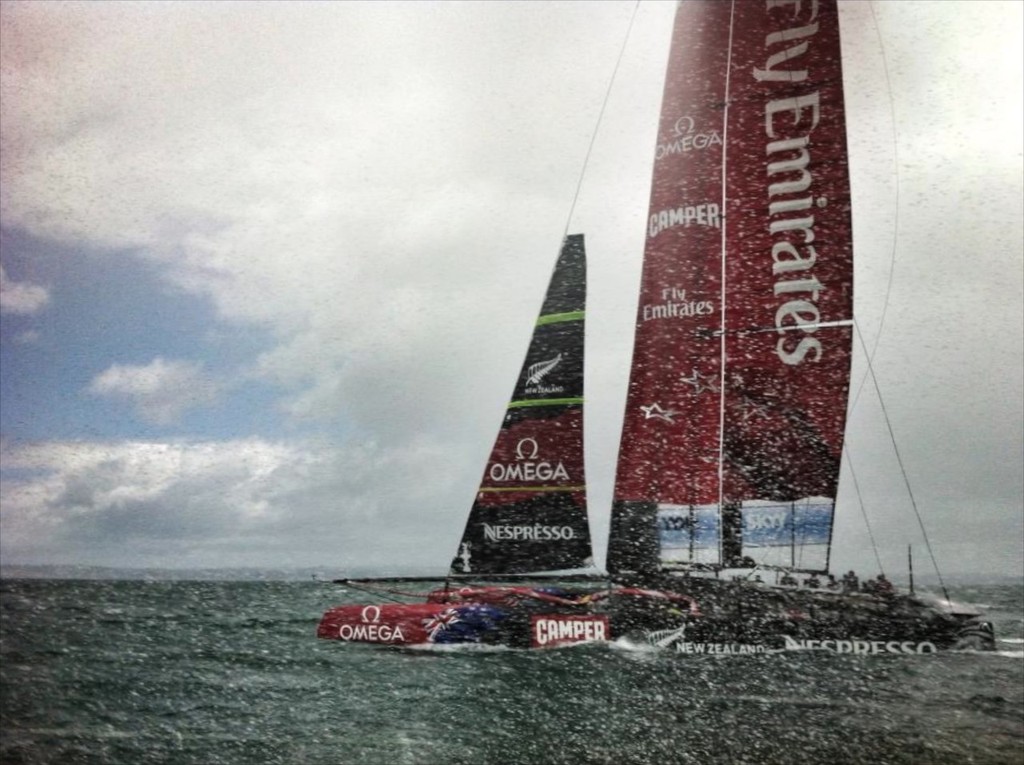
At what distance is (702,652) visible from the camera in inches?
238

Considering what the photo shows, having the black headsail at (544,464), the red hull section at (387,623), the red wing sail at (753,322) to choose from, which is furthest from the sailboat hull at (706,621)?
the black headsail at (544,464)

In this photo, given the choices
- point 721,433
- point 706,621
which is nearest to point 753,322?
point 721,433

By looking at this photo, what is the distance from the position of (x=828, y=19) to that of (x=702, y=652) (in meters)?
5.14

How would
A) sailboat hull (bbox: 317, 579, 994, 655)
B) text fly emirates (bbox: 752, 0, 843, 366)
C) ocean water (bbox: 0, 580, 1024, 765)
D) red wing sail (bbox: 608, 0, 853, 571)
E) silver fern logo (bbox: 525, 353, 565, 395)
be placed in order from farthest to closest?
silver fern logo (bbox: 525, 353, 565, 395), text fly emirates (bbox: 752, 0, 843, 366), red wing sail (bbox: 608, 0, 853, 571), sailboat hull (bbox: 317, 579, 994, 655), ocean water (bbox: 0, 580, 1024, 765)

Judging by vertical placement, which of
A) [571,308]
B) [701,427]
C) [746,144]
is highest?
[746,144]

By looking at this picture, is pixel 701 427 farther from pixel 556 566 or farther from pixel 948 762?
pixel 948 762

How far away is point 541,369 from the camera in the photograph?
7.72m

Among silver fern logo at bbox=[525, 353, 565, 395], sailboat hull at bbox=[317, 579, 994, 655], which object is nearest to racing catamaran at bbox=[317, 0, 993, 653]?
sailboat hull at bbox=[317, 579, 994, 655]

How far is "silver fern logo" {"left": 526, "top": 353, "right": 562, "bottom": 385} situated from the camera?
7707 millimetres

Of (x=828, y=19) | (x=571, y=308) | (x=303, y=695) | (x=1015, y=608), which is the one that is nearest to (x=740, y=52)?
(x=828, y=19)

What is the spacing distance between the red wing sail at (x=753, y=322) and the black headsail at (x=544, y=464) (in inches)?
17.9

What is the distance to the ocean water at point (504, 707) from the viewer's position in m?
3.59

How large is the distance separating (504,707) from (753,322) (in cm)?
369

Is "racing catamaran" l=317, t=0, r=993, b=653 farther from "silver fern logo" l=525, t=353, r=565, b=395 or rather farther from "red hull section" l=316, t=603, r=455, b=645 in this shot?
"silver fern logo" l=525, t=353, r=565, b=395
